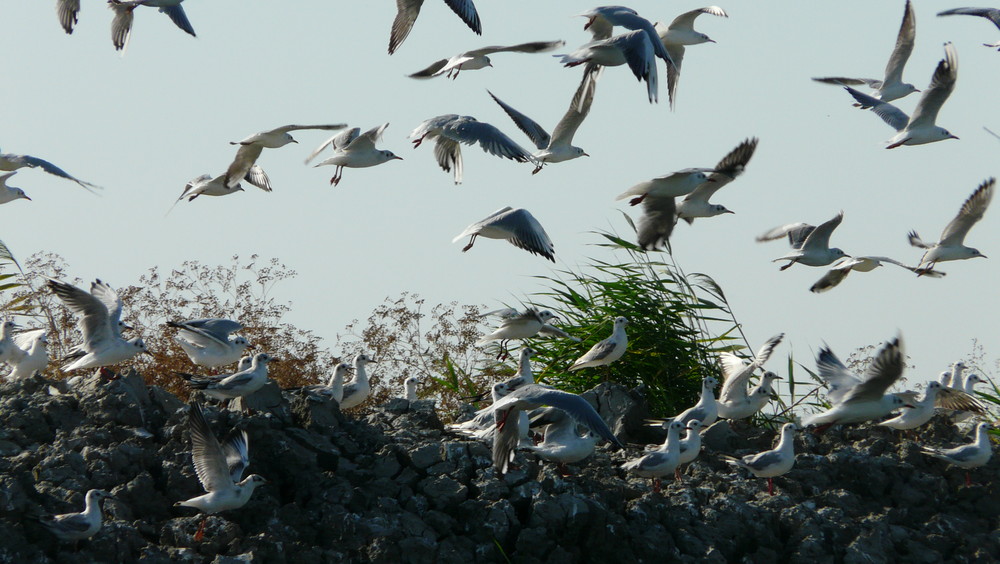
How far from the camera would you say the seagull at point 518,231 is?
12258 millimetres

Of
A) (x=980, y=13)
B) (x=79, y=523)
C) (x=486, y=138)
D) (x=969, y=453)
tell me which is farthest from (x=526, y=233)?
(x=980, y=13)

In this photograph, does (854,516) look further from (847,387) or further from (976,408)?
(976,408)

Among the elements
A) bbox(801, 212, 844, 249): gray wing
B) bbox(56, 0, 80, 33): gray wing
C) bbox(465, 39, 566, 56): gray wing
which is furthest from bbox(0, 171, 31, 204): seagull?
bbox(801, 212, 844, 249): gray wing

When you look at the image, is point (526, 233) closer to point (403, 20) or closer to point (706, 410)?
point (706, 410)

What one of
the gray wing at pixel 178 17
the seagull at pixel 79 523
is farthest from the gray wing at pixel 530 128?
the seagull at pixel 79 523

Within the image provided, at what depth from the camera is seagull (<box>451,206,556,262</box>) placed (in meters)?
12.3

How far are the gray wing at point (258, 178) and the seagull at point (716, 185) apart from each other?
4094 mm

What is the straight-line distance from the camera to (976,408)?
44.5 ft

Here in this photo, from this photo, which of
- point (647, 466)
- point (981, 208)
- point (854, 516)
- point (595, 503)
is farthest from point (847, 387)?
point (981, 208)

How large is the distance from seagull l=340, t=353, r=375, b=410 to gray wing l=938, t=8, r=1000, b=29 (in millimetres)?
7325

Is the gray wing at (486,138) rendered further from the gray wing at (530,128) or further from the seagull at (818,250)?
the seagull at (818,250)

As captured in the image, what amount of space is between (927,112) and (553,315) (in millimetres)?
4807

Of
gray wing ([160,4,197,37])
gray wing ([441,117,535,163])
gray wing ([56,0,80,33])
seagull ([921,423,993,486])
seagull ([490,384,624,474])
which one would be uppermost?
gray wing ([56,0,80,33])

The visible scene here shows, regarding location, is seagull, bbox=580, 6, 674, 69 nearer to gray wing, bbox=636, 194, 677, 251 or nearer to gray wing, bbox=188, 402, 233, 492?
gray wing, bbox=636, 194, 677, 251
